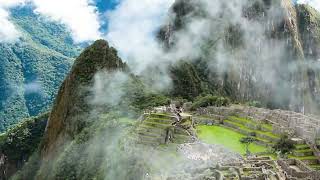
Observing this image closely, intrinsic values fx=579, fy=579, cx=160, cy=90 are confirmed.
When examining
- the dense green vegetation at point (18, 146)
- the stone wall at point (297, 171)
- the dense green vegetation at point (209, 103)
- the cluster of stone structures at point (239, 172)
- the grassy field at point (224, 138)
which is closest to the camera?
the cluster of stone structures at point (239, 172)

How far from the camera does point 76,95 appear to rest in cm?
8606

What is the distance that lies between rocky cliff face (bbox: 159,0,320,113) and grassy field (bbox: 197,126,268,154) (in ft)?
295

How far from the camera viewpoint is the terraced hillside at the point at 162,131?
45.9 meters

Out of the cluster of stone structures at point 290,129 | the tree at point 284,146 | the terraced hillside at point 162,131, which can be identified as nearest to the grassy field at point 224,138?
the tree at point 284,146

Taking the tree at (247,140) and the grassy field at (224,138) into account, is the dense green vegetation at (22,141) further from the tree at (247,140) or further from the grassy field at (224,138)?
the tree at (247,140)

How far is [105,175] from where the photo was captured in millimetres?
46562

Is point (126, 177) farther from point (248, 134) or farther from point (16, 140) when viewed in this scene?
point (16, 140)

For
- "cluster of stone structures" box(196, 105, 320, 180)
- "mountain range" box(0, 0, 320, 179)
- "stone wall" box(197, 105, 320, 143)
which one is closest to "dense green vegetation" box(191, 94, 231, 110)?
"mountain range" box(0, 0, 320, 179)

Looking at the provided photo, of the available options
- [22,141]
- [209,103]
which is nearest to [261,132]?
[209,103]

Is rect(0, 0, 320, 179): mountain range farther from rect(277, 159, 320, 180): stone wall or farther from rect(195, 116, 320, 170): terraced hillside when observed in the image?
rect(195, 116, 320, 170): terraced hillside

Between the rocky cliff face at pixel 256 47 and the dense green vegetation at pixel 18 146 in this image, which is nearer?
the dense green vegetation at pixel 18 146

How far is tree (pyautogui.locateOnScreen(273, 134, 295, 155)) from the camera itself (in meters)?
44.6

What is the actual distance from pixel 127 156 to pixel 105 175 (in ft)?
17.4

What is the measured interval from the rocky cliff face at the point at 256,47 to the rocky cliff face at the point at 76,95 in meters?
57.2
